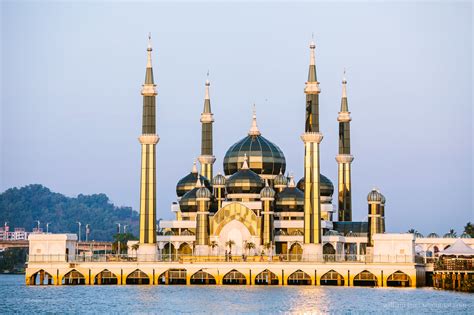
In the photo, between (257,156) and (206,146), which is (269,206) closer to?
(257,156)

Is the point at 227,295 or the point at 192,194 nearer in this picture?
the point at 227,295

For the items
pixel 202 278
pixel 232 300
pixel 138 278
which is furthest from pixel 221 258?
pixel 232 300

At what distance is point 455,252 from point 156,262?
27.2 meters

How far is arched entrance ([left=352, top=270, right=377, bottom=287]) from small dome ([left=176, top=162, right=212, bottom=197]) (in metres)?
26.1

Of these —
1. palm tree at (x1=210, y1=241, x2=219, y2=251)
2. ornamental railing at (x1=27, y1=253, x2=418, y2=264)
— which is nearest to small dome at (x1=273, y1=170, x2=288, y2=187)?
palm tree at (x1=210, y1=241, x2=219, y2=251)

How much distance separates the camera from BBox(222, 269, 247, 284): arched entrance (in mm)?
130000

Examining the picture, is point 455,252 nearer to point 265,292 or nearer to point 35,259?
point 265,292

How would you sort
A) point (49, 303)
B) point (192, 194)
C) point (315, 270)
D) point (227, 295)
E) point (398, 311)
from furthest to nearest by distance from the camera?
1. point (192, 194)
2. point (315, 270)
3. point (227, 295)
4. point (49, 303)
5. point (398, 311)

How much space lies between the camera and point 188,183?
491 feet

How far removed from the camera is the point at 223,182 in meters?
141

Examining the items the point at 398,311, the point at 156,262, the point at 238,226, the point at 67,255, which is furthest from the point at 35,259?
the point at 398,311

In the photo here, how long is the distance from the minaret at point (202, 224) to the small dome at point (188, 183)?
466 inches

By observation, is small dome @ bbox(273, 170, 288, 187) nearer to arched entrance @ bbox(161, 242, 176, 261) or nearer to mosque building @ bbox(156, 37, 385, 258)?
mosque building @ bbox(156, 37, 385, 258)

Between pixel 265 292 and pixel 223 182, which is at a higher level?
pixel 223 182
